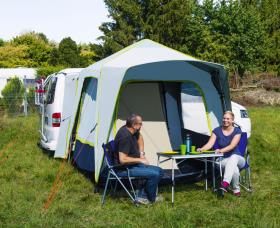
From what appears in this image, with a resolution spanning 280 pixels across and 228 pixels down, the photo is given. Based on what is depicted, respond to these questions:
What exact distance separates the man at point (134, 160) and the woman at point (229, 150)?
84 cm

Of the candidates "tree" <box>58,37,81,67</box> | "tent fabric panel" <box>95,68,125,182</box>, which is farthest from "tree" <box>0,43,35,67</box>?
"tent fabric panel" <box>95,68,125,182</box>

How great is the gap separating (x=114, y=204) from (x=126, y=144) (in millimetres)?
726

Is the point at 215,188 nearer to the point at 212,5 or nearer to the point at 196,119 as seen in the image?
the point at 196,119

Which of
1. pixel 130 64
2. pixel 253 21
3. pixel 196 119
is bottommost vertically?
pixel 196 119

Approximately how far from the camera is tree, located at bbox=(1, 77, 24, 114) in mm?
17328

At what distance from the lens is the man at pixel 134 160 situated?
5914 mm

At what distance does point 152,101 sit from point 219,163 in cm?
190

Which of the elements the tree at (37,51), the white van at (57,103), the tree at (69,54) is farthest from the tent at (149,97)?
the tree at (37,51)

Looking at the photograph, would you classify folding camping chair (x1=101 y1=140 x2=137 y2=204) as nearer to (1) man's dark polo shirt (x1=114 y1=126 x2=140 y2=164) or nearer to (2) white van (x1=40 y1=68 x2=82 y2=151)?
(1) man's dark polo shirt (x1=114 y1=126 x2=140 y2=164)

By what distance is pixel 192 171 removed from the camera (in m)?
7.03

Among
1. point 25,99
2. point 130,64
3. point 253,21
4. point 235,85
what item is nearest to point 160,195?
point 130,64

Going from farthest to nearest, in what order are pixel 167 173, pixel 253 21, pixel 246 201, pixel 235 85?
pixel 253 21
pixel 235 85
pixel 167 173
pixel 246 201

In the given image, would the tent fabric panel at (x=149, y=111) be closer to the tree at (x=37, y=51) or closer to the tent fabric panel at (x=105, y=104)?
the tent fabric panel at (x=105, y=104)

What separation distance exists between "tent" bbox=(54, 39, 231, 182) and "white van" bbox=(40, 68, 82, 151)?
392 mm
